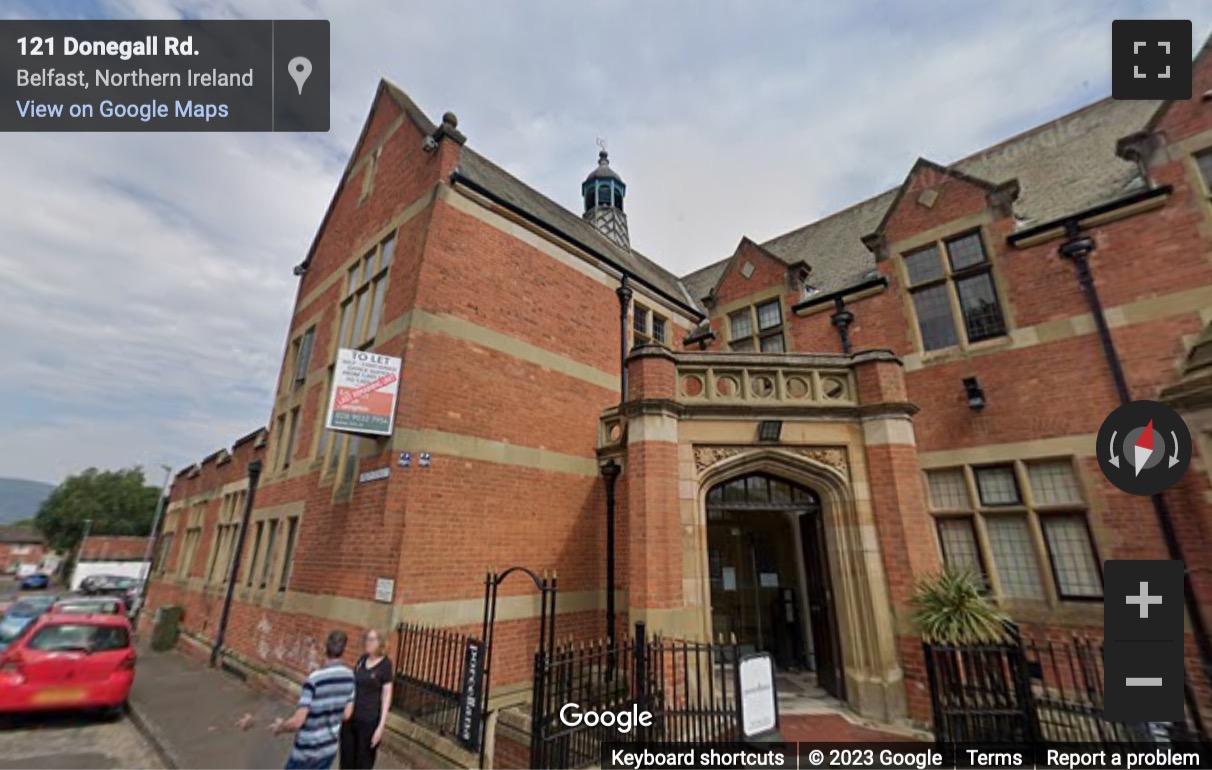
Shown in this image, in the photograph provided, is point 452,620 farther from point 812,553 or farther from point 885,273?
point 885,273

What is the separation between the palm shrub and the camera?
20.8ft

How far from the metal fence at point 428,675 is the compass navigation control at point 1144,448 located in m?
10.1

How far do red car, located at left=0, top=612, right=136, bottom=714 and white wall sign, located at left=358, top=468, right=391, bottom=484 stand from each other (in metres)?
4.83

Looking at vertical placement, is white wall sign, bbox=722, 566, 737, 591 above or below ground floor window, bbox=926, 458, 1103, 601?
below

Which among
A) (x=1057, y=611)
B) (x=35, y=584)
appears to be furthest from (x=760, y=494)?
(x=35, y=584)

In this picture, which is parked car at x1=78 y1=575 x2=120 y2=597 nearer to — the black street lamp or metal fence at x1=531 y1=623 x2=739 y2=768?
the black street lamp

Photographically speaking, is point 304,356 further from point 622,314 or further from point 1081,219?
point 1081,219

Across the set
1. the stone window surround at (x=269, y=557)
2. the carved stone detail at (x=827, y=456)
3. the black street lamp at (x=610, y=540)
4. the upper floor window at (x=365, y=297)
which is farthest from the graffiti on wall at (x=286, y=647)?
the carved stone detail at (x=827, y=456)

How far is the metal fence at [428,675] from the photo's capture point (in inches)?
250

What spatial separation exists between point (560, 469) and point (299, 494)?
6.38 meters

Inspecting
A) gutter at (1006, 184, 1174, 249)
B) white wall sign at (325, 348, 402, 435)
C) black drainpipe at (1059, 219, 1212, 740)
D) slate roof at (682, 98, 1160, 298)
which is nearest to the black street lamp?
white wall sign at (325, 348, 402, 435)

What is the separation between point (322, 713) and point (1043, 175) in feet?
51.0

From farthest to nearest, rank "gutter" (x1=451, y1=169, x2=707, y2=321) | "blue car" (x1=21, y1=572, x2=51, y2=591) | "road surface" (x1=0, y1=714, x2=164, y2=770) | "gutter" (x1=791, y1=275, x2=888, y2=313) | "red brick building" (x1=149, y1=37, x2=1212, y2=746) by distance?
1. "blue car" (x1=21, y1=572, x2=51, y2=591)
2. "gutter" (x1=791, y1=275, x2=888, y2=313)
3. "gutter" (x1=451, y1=169, x2=707, y2=321)
4. "red brick building" (x1=149, y1=37, x2=1212, y2=746)
5. "road surface" (x1=0, y1=714, x2=164, y2=770)

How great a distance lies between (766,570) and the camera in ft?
36.3
